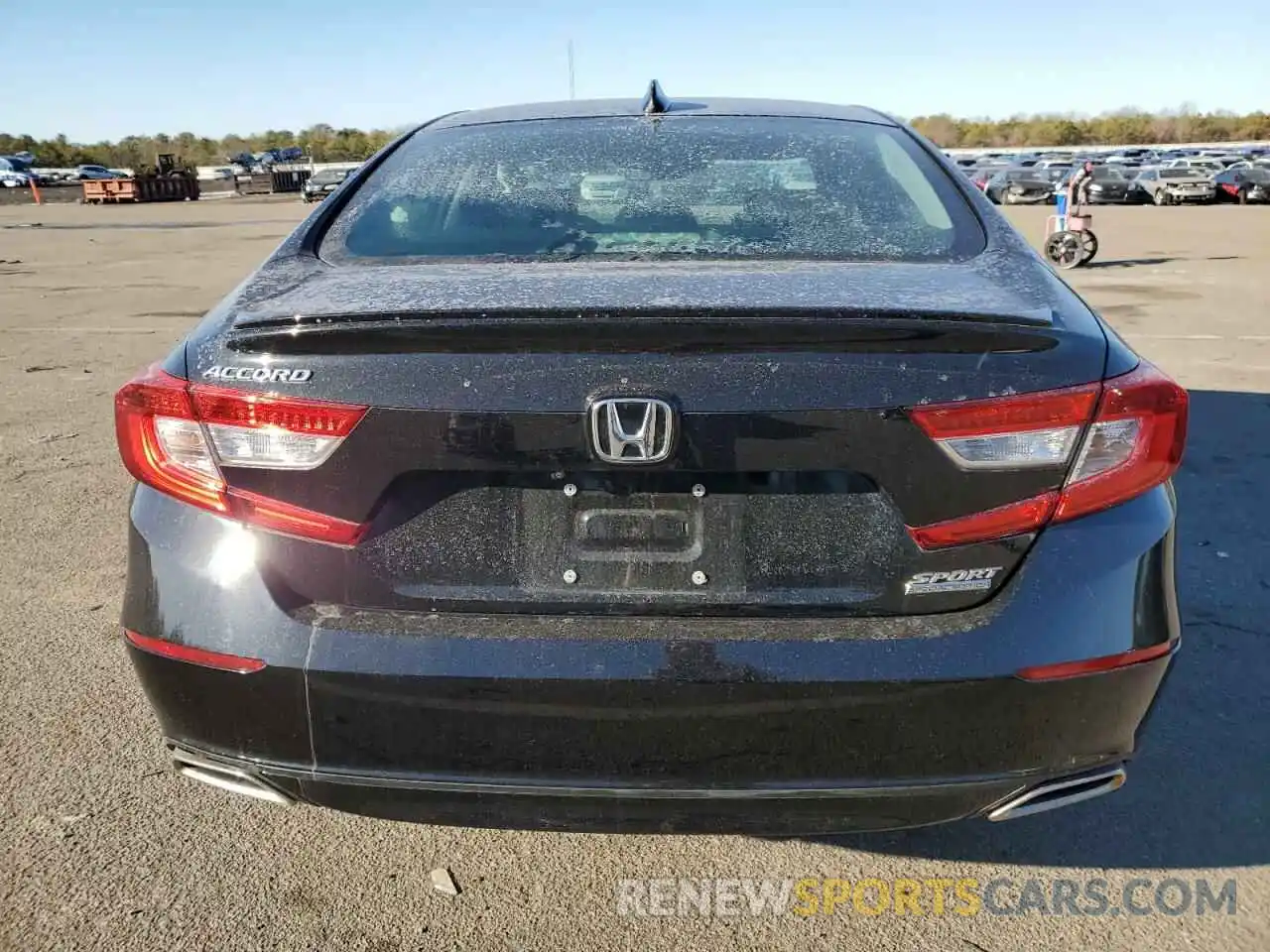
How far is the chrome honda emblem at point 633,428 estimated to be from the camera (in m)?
1.74

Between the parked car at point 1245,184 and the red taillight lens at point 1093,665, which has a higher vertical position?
the red taillight lens at point 1093,665

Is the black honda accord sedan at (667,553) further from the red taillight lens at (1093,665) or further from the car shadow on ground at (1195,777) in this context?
the car shadow on ground at (1195,777)

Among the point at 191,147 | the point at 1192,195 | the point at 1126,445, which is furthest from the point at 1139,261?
the point at 191,147

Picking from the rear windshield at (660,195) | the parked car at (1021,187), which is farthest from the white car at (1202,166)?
the rear windshield at (660,195)

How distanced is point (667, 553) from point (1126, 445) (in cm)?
84

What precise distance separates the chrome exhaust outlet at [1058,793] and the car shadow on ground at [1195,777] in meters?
0.19

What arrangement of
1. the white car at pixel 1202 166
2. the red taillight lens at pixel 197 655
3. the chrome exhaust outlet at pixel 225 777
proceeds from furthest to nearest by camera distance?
the white car at pixel 1202 166 < the chrome exhaust outlet at pixel 225 777 < the red taillight lens at pixel 197 655

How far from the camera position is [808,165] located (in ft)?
9.32

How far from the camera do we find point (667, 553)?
1846 mm

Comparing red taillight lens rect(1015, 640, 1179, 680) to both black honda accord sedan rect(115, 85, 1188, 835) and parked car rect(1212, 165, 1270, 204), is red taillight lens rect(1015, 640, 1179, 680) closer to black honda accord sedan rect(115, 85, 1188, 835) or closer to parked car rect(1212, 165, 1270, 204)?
black honda accord sedan rect(115, 85, 1188, 835)

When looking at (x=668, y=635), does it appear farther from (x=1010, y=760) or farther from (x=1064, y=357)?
(x=1064, y=357)

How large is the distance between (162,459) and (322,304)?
1.37ft

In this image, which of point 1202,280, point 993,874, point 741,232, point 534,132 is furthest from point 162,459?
point 1202,280

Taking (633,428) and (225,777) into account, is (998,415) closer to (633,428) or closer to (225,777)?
(633,428)
